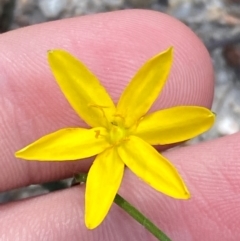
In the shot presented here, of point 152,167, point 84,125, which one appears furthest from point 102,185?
point 84,125

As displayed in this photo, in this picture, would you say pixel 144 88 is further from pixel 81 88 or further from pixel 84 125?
pixel 84 125

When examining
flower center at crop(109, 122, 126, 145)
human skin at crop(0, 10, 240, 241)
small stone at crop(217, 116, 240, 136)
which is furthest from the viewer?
small stone at crop(217, 116, 240, 136)

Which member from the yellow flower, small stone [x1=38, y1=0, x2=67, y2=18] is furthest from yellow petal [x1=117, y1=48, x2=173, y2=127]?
small stone [x1=38, y1=0, x2=67, y2=18]

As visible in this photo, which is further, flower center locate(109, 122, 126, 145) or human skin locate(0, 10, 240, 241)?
human skin locate(0, 10, 240, 241)

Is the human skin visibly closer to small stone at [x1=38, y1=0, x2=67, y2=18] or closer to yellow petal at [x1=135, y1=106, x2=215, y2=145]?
yellow petal at [x1=135, y1=106, x2=215, y2=145]

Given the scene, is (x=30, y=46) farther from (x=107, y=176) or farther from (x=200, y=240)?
(x=200, y=240)
